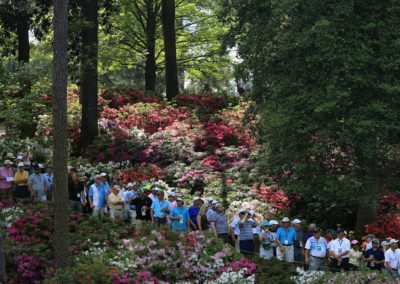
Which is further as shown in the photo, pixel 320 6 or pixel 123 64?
pixel 123 64

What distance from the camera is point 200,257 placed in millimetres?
13922

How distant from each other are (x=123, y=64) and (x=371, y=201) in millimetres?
22986

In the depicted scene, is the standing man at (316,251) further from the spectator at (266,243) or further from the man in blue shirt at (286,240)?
the spectator at (266,243)

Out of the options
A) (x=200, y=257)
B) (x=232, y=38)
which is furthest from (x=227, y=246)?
(x=232, y=38)

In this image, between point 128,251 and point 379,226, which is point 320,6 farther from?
point 128,251

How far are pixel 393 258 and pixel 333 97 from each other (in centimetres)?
426

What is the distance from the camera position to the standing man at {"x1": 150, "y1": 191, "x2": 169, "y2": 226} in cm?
1549

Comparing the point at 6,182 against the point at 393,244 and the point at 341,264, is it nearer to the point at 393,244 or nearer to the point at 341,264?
the point at 341,264

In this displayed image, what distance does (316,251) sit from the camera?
14.4 meters

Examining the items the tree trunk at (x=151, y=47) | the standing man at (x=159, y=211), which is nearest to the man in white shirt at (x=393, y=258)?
the standing man at (x=159, y=211)

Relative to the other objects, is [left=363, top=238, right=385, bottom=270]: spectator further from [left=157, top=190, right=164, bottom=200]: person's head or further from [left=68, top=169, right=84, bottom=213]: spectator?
[left=68, top=169, right=84, bottom=213]: spectator

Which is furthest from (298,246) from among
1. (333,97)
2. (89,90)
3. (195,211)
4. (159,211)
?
(89,90)

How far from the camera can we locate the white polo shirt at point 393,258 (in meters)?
13.7

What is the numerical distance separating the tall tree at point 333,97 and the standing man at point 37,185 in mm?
6054
